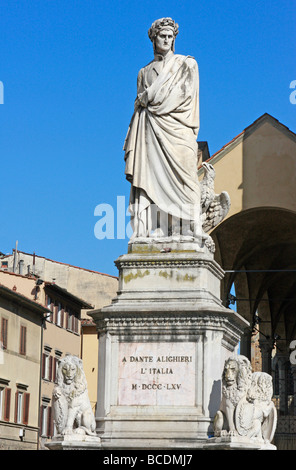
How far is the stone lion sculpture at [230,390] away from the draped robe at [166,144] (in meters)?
3.00

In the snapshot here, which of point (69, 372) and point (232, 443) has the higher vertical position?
point (69, 372)

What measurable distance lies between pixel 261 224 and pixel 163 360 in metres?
20.5

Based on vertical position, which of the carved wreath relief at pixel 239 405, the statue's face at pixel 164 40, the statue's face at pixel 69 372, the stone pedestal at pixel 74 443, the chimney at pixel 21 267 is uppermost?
the chimney at pixel 21 267

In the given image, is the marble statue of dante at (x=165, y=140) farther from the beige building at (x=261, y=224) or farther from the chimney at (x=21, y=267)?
the chimney at (x=21, y=267)

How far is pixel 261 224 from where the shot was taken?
1431 inches

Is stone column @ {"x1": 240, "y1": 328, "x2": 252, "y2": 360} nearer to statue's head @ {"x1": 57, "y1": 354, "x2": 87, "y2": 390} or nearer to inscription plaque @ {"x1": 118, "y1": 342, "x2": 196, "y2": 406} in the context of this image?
inscription plaque @ {"x1": 118, "y1": 342, "x2": 196, "y2": 406}

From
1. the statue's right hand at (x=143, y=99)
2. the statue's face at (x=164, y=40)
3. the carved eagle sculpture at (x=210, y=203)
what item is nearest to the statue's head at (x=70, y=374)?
the carved eagle sculpture at (x=210, y=203)


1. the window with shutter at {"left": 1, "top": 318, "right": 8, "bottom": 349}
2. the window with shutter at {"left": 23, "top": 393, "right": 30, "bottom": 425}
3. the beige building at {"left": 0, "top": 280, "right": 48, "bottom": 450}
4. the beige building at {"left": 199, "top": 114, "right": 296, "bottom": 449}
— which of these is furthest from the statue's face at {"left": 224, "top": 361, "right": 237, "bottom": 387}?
the window with shutter at {"left": 23, "top": 393, "right": 30, "bottom": 425}

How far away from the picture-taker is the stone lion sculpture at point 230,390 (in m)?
15.2

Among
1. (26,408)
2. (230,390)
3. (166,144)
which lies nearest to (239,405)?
(230,390)

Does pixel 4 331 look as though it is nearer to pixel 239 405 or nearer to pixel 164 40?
pixel 164 40

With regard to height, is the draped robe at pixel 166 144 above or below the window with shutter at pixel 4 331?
below
